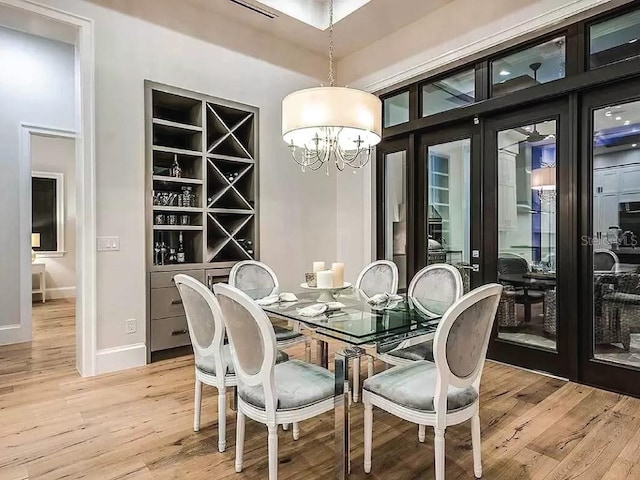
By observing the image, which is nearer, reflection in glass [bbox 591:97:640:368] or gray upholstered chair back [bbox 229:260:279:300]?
reflection in glass [bbox 591:97:640:368]

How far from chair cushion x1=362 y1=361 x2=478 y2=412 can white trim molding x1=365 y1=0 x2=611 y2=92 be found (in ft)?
9.30

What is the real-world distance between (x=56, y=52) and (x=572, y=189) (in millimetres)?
5492

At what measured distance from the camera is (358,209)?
4887mm

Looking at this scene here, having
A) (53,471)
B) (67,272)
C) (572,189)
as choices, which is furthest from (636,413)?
(67,272)

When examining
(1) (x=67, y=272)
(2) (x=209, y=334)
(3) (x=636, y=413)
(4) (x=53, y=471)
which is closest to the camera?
(4) (x=53, y=471)

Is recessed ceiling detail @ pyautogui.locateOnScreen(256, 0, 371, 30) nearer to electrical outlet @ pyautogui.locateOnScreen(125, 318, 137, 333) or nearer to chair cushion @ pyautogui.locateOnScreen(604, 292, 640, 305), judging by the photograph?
electrical outlet @ pyautogui.locateOnScreen(125, 318, 137, 333)

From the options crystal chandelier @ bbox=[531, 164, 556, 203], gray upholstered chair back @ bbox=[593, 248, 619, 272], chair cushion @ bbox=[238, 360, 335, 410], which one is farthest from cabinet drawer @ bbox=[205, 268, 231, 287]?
gray upholstered chair back @ bbox=[593, 248, 619, 272]

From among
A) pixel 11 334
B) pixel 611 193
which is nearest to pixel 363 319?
pixel 611 193

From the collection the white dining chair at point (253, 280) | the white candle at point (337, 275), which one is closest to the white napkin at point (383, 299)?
the white candle at point (337, 275)

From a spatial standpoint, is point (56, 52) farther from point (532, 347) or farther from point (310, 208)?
point (532, 347)

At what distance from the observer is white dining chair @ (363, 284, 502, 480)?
167cm

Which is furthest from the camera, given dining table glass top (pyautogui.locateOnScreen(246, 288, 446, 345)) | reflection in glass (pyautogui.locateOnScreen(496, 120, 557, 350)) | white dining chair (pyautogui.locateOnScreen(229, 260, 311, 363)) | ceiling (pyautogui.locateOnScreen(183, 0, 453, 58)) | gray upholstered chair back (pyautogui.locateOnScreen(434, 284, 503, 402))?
ceiling (pyautogui.locateOnScreen(183, 0, 453, 58))

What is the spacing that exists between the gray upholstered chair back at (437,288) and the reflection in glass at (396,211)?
60.9 inches

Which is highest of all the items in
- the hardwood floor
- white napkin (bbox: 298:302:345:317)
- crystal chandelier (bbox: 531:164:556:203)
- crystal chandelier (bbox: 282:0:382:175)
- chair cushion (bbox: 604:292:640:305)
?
crystal chandelier (bbox: 282:0:382:175)
